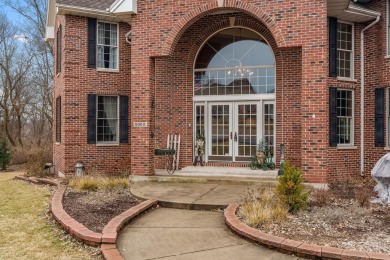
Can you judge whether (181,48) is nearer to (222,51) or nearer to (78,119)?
(222,51)

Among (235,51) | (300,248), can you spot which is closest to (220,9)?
(235,51)

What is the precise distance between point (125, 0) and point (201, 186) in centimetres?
632

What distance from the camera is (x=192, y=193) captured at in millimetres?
9023

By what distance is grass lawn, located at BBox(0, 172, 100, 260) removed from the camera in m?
5.25

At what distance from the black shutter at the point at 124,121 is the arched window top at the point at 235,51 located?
313 cm

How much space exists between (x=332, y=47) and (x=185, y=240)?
28.8ft

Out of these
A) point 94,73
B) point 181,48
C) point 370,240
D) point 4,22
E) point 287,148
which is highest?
point 4,22

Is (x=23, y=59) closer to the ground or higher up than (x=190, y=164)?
higher up

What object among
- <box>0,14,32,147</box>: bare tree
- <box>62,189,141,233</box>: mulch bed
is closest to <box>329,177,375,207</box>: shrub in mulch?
<box>62,189,141,233</box>: mulch bed

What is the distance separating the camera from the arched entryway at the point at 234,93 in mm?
12484

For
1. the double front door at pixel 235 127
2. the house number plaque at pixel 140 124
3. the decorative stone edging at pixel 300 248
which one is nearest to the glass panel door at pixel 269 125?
the double front door at pixel 235 127

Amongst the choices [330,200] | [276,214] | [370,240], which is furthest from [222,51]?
[370,240]

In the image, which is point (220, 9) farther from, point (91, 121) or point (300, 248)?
point (300, 248)

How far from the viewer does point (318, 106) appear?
9.59 meters
